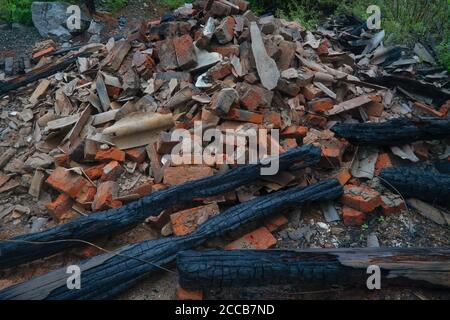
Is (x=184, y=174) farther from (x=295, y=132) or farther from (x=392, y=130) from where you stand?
(x=392, y=130)

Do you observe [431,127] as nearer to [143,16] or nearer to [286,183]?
[286,183]

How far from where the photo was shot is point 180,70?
5461 millimetres

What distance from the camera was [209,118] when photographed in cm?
478

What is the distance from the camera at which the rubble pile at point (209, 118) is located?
4203 millimetres

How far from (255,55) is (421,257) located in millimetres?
3113

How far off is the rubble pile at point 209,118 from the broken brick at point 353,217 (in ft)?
0.04

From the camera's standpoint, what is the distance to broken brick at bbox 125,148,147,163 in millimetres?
4617

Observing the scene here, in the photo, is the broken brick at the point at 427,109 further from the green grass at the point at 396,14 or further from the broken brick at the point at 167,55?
the broken brick at the point at 167,55

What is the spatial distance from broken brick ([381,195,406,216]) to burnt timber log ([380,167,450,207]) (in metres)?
0.12

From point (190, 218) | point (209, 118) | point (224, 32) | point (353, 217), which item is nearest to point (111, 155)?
point (209, 118)

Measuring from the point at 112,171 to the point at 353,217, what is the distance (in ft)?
8.69

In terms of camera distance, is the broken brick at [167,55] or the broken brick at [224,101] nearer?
the broken brick at [224,101]

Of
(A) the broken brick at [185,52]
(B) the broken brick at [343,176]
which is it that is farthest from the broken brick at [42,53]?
(B) the broken brick at [343,176]

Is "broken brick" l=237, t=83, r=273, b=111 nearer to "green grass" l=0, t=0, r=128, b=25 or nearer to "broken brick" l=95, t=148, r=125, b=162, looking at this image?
"broken brick" l=95, t=148, r=125, b=162
